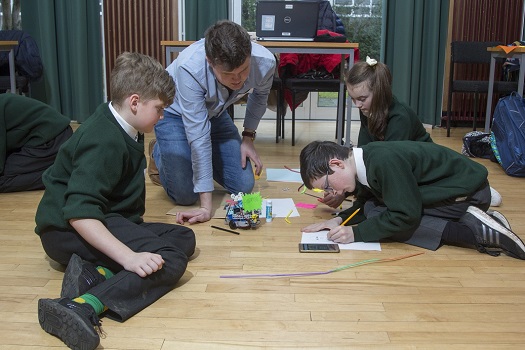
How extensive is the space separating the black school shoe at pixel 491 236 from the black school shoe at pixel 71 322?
1.31 m

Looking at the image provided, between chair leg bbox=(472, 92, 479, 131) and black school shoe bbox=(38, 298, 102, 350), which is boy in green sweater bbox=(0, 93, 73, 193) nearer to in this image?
black school shoe bbox=(38, 298, 102, 350)

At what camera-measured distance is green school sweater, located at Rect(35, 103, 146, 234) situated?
1554 mm

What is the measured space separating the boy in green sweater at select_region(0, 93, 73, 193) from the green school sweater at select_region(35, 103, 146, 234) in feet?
3.95

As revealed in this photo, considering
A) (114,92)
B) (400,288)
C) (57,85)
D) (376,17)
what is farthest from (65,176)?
(376,17)

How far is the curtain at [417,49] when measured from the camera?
5316mm

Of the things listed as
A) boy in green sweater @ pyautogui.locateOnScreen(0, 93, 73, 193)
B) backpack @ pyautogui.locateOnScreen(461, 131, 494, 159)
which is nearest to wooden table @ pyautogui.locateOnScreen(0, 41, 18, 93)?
boy in green sweater @ pyautogui.locateOnScreen(0, 93, 73, 193)

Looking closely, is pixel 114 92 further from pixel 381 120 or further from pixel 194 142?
pixel 381 120

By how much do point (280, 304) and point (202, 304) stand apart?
0.22 meters

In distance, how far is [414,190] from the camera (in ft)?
6.44

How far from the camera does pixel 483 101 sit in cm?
555

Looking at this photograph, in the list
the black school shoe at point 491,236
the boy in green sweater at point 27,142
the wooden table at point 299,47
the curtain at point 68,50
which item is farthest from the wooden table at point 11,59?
the black school shoe at point 491,236

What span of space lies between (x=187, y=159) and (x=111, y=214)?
→ 3.21ft

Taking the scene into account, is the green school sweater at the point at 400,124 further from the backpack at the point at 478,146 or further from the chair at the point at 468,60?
the chair at the point at 468,60

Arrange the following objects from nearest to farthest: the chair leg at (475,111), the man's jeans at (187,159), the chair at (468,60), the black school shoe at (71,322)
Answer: the black school shoe at (71,322), the man's jeans at (187,159), the chair at (468,60), the chair leg at (475,111)
